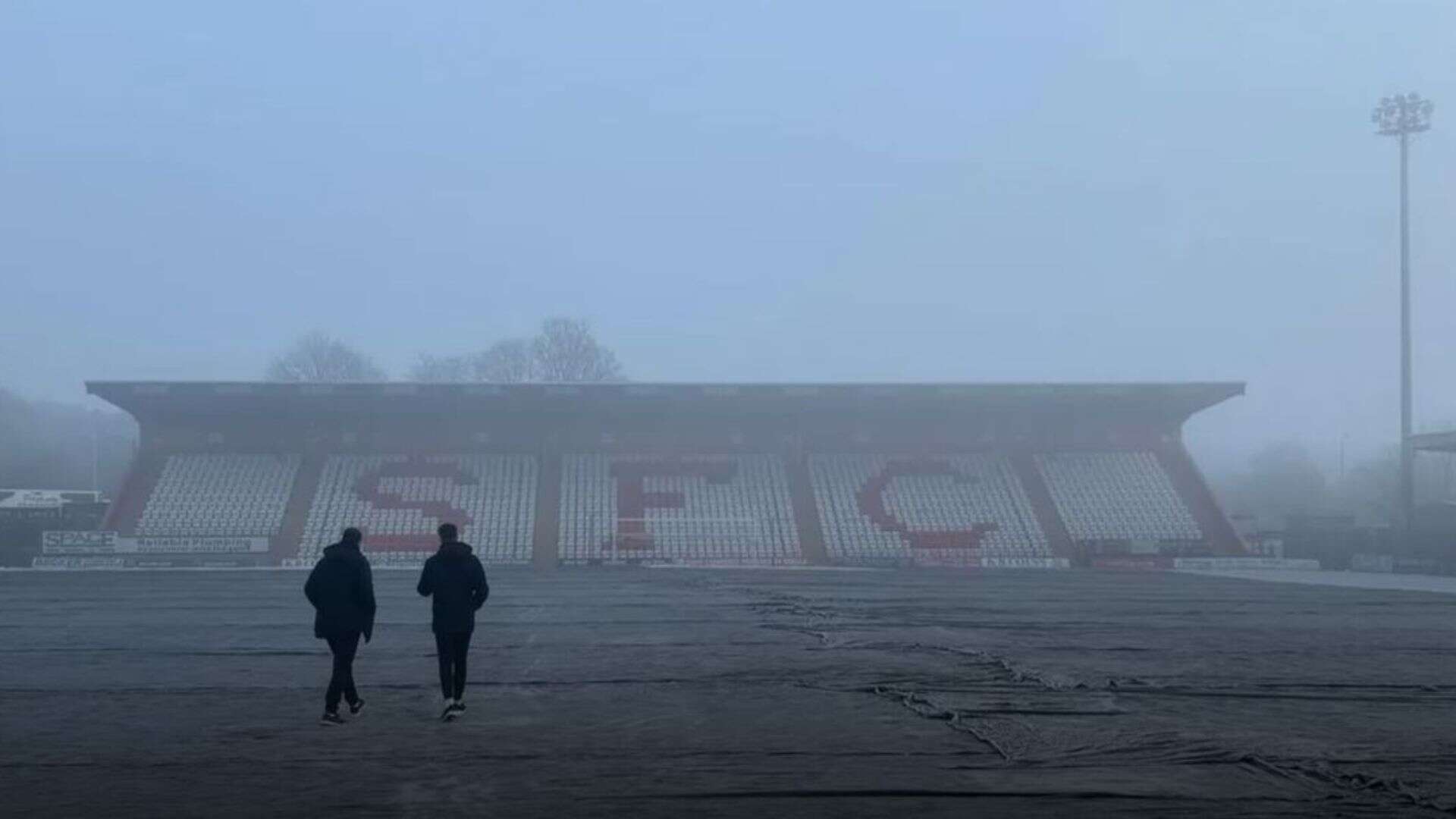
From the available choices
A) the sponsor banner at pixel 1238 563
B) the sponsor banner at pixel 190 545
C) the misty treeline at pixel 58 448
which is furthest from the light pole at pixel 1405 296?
the misty treeline at pixel 58 448

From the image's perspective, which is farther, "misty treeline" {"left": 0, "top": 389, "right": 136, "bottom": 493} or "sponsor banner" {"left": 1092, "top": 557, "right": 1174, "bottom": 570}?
"misty treeline" {"left": 0, "top": 389, "right": 136, "bottom": 493}

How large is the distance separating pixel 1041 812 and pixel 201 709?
22.7 feet

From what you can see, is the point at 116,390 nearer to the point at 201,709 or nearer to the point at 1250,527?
the point at 1250,527

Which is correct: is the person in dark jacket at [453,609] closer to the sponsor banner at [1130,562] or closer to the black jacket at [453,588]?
the black jacket at [453,588]

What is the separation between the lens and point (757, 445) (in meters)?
53.9

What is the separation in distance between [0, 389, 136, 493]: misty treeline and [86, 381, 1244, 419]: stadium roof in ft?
123

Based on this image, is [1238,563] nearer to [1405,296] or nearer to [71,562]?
[1405,296]

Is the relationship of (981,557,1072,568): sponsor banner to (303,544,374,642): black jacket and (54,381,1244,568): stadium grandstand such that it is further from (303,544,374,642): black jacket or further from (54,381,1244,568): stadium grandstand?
(303,544,374,642): black jacket

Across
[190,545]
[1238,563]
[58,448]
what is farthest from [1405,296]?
[58,448]

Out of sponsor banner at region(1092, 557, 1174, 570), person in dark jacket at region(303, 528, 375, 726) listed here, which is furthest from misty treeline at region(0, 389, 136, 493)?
person in dark jacket at region(303, 528, 375, 726)

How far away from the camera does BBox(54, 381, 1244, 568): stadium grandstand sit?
4825 cm

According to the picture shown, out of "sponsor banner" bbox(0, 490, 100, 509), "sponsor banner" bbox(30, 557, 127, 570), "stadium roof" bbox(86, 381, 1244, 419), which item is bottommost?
"sponsor banner" bbox(30, 557, 127, 570)

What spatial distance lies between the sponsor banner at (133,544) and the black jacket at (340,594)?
37.6 metres

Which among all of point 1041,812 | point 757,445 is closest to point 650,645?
point 1041,812
